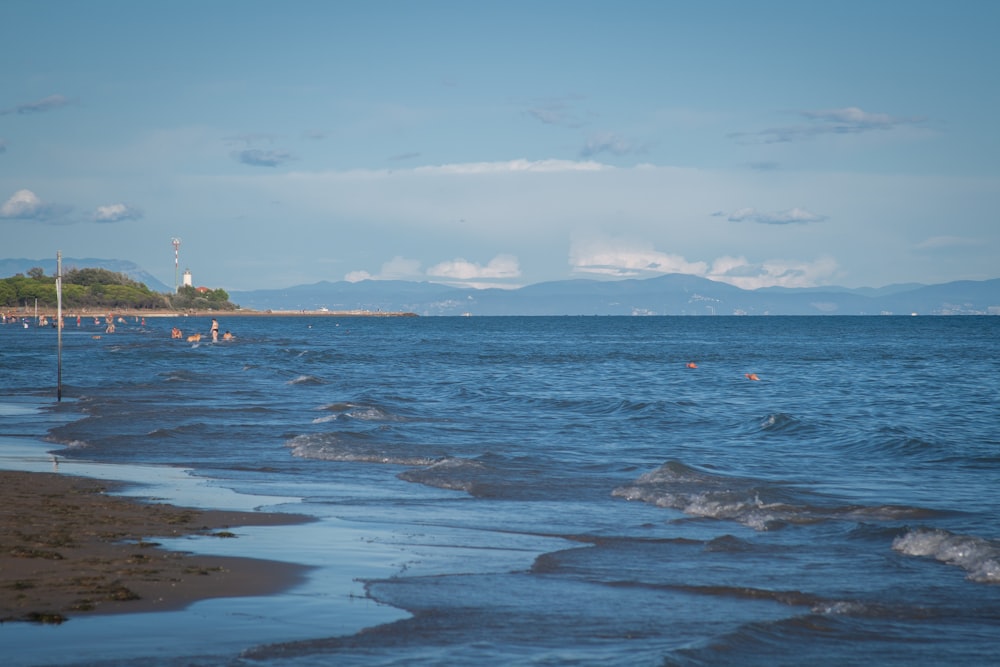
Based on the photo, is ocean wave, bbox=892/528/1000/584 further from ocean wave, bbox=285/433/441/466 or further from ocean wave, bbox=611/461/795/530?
ocean wave, bbox=285/433/441/466

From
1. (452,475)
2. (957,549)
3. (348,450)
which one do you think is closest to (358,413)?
(348,450)

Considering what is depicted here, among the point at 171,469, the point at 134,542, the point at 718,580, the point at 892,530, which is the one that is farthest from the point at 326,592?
the point at 171,469

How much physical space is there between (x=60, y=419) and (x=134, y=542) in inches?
657

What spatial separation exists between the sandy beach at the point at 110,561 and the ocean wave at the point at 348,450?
6.28 metres

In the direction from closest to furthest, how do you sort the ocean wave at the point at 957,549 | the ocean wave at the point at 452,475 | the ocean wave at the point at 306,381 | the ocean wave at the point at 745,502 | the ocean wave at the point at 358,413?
the ocean wave at the point at 957,549 < the ocean wave at the point at 745,502 < the ocean wave at the point at 452,475 < the ocean wave at the point at 358,413 < the ocean wave at the point at 306,381

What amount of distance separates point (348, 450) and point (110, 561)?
10.9 m

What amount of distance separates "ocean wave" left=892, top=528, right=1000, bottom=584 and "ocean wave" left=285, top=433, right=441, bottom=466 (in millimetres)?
9780

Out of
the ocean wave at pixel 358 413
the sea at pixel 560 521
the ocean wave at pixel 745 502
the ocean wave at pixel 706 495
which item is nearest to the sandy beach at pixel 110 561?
the sea at pixel 560 521

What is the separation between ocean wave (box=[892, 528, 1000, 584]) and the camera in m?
10.9

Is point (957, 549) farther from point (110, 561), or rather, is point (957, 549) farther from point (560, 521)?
point (110, 561)

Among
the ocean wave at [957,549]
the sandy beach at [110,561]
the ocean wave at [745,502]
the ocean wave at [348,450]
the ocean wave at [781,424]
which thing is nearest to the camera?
the sandy beach at [110,561]

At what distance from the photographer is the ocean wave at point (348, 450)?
20.4 m

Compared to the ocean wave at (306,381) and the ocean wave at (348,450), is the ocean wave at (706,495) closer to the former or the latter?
the ocean wave at (348,450)

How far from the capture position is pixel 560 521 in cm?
1398
